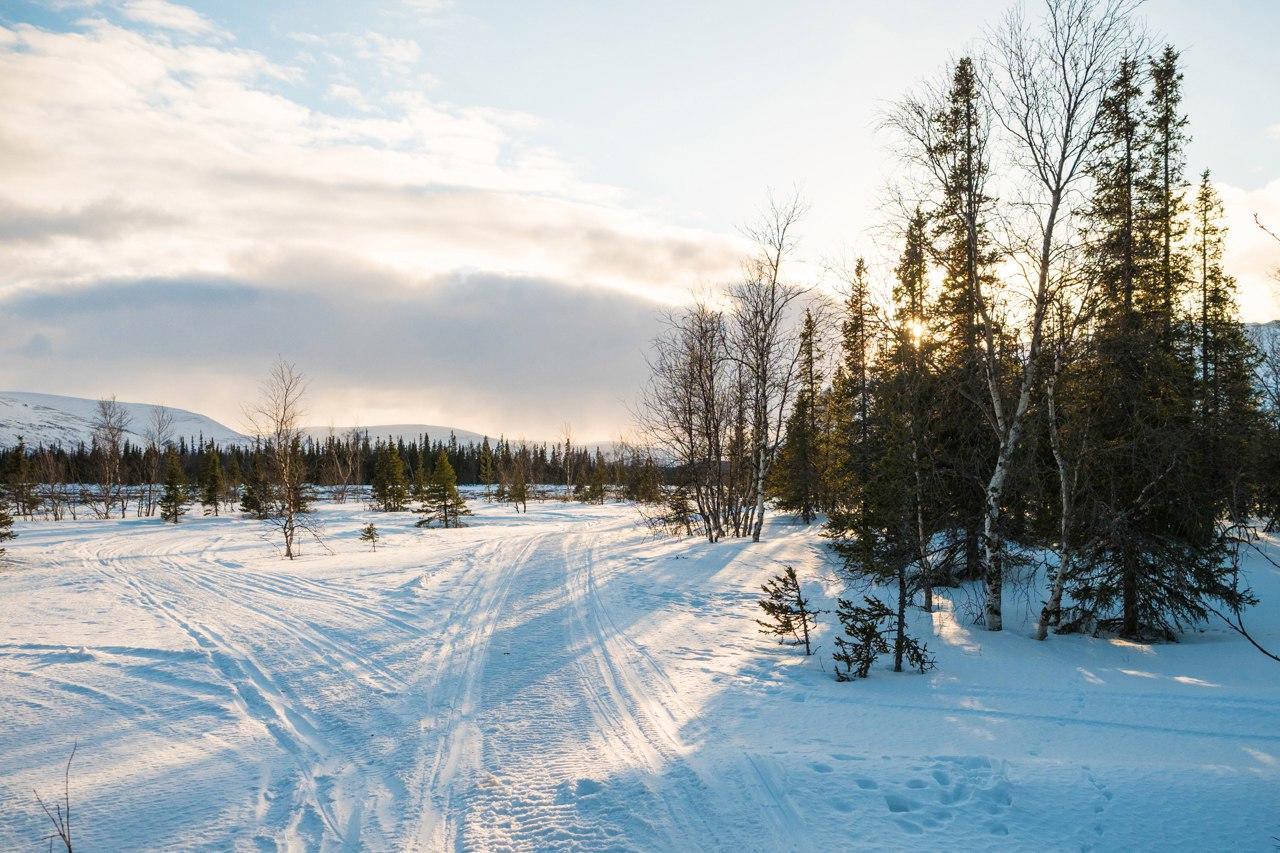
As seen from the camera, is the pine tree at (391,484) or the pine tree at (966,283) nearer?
the pine tree at (966,283)

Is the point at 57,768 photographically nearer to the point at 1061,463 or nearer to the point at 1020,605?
the point at 1061,463

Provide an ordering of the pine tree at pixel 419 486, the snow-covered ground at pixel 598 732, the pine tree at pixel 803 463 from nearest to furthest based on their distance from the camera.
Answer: the snow-covered ground at pixel 598 732, the pine tree at pixel 803 463, the pine tree at pixel 419 486

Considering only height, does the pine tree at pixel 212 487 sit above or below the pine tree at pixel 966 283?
below

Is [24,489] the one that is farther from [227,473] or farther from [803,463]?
[803,463]

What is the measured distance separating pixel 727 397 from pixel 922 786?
20332 mm

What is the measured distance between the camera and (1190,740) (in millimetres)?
6465

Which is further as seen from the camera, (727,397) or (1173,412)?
(727,397)

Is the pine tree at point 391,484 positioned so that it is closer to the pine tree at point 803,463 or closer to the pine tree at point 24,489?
the pine tree at point 24,489

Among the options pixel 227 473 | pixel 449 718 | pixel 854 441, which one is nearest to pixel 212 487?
pixel 227 473

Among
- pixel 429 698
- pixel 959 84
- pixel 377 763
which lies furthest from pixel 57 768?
pixel 959 84

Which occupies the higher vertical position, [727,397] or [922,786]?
[727,397]

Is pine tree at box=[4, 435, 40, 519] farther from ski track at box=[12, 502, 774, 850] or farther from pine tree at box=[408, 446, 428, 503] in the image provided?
ski track at box=[12, 502, 774, 850]

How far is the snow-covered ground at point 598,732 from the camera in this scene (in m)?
4.77

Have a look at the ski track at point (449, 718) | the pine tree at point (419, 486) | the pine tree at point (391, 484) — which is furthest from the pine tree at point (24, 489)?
the ski track at point (449, 718)
